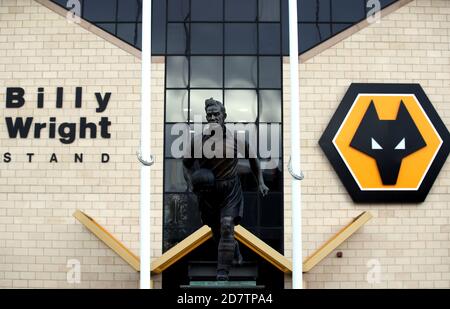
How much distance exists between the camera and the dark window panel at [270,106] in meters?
24.5

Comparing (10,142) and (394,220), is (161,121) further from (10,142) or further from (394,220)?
(394,220)

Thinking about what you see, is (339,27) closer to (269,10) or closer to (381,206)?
(269,10)

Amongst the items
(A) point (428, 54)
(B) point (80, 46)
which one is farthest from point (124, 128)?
(A) point (428, 54)

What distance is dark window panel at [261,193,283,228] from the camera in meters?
23.9

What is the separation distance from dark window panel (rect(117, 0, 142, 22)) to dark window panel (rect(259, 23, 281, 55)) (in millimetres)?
4315

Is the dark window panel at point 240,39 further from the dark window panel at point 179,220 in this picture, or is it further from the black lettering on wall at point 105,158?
the black lettering on wall at point 105,158

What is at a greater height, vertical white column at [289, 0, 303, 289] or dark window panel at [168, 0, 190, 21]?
dark window panel at [168, 0, 190, 21]

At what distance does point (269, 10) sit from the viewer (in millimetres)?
24922

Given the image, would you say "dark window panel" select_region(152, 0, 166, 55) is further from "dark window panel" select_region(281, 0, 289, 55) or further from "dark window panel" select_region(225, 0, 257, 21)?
"dark window panel" select_region(281, 0, 289, 55)

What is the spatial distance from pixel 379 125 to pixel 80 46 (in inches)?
422

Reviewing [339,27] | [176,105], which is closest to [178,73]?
[176,105]

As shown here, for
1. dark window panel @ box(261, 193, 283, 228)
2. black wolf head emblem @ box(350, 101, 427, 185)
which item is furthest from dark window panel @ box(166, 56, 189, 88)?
black wolf head emblem @ box(350, 101, 427, 185)

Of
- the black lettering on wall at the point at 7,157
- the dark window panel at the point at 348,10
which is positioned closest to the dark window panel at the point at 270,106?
the dark window panel at the point at 348,10

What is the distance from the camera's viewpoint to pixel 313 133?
957 inches
